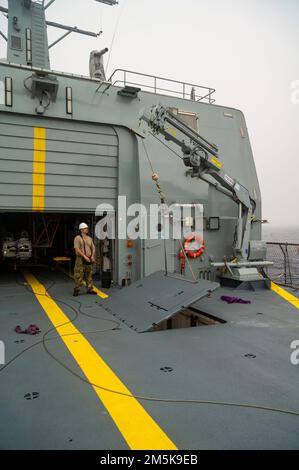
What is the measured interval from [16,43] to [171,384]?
A: 34.2 feet

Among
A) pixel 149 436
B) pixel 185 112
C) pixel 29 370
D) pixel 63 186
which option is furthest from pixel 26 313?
pixel 185 112

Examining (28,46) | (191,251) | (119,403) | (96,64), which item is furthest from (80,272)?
(28,46)

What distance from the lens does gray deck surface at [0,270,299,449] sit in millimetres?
2223

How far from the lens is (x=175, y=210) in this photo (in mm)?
8039

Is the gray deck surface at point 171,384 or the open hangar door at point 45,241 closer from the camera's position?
the gray deck surface at point 171,384

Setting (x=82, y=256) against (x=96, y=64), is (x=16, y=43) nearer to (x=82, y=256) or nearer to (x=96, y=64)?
(x=96, y=64)

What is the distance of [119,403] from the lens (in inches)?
104

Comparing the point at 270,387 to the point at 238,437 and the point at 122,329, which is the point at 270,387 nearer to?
the point at 238,437

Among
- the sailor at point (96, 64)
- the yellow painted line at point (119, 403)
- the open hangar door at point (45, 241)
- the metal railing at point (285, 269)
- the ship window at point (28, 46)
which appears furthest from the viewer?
the ship window at point (28, 46)

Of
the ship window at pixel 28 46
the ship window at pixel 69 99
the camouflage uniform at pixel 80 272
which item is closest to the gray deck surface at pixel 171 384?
the camouflage uniform at pixel 80 272

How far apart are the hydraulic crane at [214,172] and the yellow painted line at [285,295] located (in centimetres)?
49

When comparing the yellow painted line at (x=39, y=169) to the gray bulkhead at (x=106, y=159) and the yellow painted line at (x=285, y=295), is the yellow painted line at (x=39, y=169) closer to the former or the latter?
the gray bulkhead at (x=106, y=159)

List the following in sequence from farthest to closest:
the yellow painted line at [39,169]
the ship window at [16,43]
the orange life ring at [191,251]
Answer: the ship window at [16,43] → the orange life ring at [191,251] → the yellow painted line at [39,169]

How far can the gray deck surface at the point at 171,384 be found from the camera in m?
2.22
